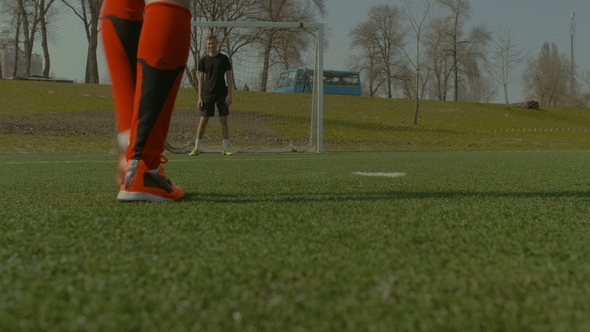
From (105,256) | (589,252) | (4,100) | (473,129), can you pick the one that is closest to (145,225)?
(105,256)

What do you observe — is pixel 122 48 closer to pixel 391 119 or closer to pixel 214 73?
pixel 214 73

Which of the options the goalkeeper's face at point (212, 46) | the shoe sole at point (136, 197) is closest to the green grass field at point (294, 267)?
the shoe sole at point (136, 197)

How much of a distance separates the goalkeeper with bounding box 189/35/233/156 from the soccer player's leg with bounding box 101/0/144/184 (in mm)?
6409

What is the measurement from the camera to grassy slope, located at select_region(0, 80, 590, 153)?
1472 cm

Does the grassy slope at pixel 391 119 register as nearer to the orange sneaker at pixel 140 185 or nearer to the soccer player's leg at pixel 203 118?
the soccer player's leg at pixel 203 118

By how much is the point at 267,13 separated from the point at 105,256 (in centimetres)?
1852

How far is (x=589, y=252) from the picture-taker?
114 cm

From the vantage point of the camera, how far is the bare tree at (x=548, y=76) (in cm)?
4072

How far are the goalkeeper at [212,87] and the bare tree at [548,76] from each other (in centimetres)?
3624

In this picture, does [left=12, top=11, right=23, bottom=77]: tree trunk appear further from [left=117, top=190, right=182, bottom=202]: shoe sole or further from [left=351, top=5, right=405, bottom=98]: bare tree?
[left=117, top=190, right=182, bottom=202]: shoe sole

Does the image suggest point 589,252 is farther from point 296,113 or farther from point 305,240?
point 296,113

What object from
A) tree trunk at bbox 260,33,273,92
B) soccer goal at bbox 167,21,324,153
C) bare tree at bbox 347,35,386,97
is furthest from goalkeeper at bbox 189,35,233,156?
bare tree at bbox 347,35,386,97

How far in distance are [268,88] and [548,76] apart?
1461 inches

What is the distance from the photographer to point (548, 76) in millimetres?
43031
